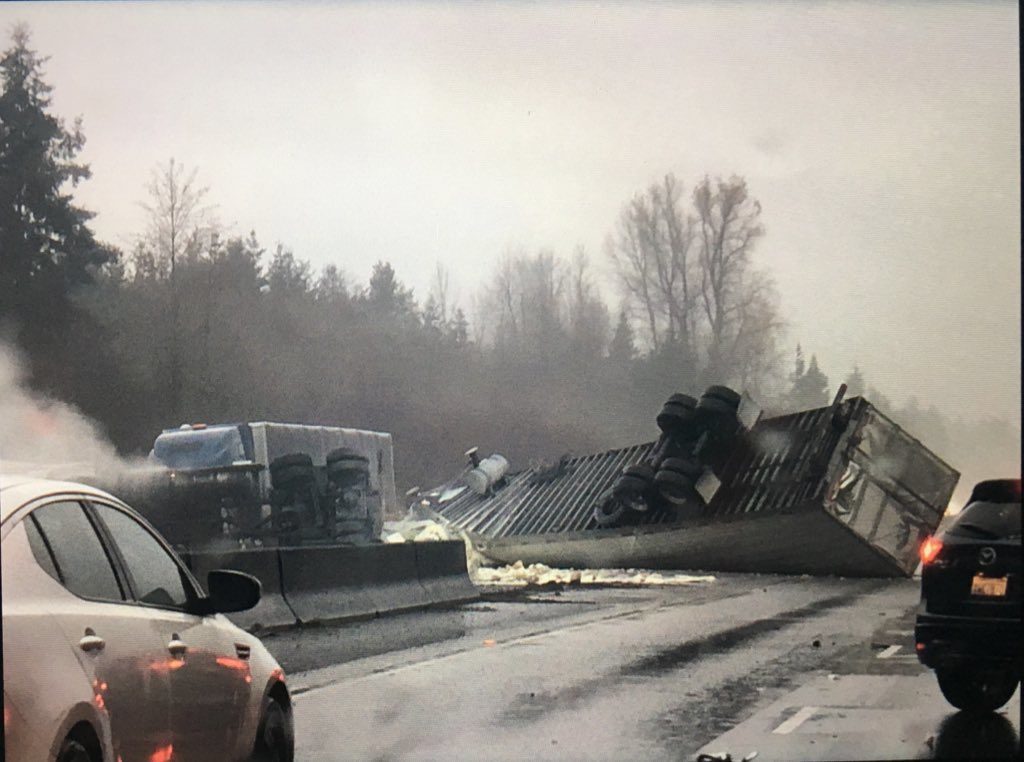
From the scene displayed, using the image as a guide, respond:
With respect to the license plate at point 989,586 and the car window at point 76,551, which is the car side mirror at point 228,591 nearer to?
the car window at point 76,551

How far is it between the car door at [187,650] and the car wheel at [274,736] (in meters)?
0.30

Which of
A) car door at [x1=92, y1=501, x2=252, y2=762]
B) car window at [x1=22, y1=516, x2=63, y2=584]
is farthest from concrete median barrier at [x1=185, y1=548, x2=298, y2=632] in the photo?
car window at [x1=22, y1=516, x2=63, y2=584]

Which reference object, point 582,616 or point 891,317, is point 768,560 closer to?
point 582,616

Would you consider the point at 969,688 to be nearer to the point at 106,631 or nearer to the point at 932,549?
the point at 932,549

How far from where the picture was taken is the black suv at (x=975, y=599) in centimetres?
900

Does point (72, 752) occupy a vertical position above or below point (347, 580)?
above

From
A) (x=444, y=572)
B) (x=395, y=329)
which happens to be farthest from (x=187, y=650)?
(x=444, y=572)

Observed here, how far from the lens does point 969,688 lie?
31.2 ft

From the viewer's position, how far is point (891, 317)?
978cm

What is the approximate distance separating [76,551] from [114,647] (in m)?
0.40

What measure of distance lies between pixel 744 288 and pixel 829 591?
9.58 ft

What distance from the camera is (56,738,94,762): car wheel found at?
17.2 feet

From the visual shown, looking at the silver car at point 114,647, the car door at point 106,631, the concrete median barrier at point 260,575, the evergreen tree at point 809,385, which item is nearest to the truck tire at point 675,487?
the evergreen tree at point 809,385

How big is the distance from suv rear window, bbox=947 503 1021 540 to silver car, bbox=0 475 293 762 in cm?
395
